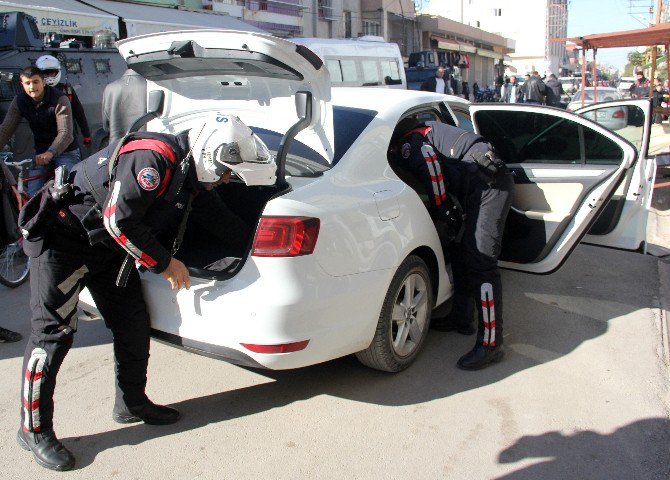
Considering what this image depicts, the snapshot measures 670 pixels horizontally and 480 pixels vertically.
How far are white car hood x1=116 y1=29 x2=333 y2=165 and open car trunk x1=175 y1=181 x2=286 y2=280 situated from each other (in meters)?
0.43

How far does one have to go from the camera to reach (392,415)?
137 inches

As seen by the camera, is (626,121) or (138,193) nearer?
(138,193)

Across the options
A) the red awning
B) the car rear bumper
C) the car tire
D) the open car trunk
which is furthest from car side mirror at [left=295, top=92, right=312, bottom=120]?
the red awning

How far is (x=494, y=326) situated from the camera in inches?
158

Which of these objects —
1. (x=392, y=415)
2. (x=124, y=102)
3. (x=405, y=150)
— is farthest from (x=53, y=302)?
(x=124, y=102)

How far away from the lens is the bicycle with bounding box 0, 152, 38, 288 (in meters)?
5.59

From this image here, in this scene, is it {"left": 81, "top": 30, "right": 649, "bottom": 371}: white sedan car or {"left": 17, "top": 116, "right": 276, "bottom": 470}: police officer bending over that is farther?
{"left": 81, "top": 30, "right": 649, "bottom": 371}: white sedan car

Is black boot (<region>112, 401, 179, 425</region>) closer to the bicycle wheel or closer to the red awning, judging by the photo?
the bicycle wheel

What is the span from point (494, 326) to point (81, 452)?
2.36 m

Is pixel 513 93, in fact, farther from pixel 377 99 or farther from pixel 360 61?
pixel 377 99

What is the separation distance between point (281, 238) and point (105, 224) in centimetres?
76

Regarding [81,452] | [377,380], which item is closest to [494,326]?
[377,380]

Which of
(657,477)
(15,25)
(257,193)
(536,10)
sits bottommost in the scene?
(657,477)

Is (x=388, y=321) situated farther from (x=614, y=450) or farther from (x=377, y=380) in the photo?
(x=614, y=450)
